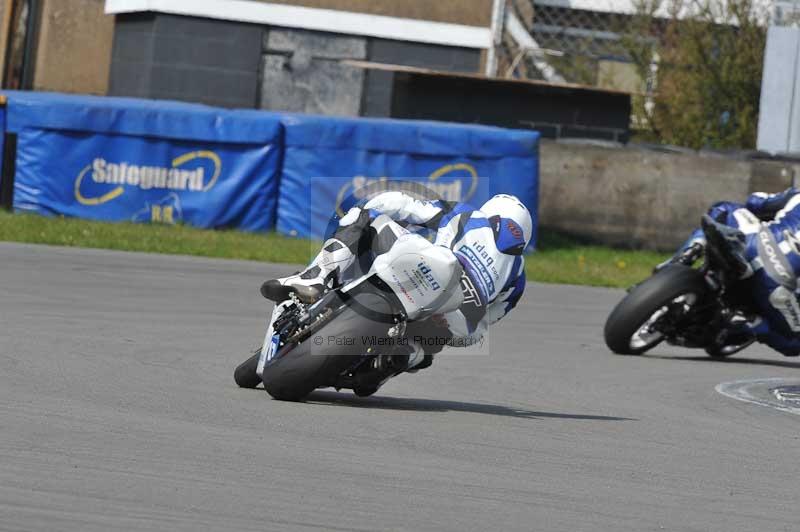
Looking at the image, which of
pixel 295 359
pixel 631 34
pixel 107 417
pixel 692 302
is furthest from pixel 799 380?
pixel 631 34

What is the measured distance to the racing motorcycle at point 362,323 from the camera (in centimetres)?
694

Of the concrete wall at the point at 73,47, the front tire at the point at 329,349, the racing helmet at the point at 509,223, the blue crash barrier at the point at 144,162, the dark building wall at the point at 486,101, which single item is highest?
the concrete wall at the point at 73,47

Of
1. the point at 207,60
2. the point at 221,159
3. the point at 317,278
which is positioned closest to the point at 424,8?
the point at 207,60

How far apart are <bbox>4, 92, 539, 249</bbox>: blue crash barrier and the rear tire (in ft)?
33.0

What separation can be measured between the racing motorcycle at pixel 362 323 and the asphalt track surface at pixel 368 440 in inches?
5.9

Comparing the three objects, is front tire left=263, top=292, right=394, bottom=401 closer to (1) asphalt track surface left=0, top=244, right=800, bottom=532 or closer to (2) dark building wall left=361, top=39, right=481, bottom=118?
(1) asphalt track surface left=0, top=244, right=800, bottom=532

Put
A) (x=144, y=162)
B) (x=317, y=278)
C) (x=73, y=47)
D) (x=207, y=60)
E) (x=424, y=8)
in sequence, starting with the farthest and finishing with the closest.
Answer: (x=73, y=47) < (x=207, y=60) < (x=424, y=8) < (x=144, y=162) < (x=317, y=278)

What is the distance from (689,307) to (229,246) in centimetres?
661

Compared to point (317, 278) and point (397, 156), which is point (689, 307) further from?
point (397, 156)

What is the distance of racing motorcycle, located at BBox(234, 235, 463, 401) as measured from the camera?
22.8ft

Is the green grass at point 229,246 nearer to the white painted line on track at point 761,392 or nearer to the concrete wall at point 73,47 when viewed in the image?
the white painted line on track at point 761,392

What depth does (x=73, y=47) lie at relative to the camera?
92.5 ft

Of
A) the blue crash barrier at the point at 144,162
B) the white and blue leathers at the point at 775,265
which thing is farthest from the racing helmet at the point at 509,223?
the blue crash barrier at the point at 144,162

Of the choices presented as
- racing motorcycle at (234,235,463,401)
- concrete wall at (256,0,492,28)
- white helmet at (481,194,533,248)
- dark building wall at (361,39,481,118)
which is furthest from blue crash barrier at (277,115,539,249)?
racing motorcycle at (234,235,463,401)
